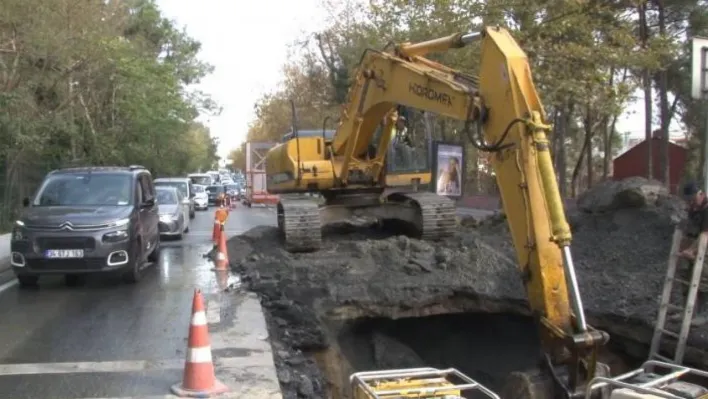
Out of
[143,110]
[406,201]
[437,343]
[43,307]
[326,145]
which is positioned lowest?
[437,343]

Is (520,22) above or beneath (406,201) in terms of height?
above

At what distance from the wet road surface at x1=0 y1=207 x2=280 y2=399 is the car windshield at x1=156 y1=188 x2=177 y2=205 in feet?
25.6

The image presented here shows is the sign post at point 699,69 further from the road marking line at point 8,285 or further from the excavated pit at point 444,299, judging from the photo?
the road marking line at point 8,285

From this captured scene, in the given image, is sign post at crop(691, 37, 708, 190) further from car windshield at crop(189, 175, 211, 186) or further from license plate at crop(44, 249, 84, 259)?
car windshield at crop(189, 175, 211, 186)

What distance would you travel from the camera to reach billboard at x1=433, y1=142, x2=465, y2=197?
23.5 m

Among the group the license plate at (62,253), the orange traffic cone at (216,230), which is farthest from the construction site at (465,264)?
the license plate at (62,253)

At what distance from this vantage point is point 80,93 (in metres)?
29.0

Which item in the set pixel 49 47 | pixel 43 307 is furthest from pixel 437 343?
pixel 49 47

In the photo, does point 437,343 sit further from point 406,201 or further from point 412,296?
point 406,201

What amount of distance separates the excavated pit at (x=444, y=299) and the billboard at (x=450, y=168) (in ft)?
33.6

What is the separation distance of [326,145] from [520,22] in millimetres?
8943

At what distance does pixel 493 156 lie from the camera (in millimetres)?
7602

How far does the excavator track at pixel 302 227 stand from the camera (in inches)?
530

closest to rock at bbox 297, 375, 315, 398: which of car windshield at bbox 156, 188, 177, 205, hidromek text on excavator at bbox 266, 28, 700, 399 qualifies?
hidromek text on excavator at bbox 266, 28, 700, 399
